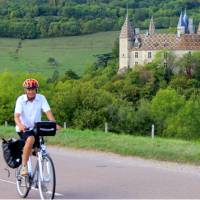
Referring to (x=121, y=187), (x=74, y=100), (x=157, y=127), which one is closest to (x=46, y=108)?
(x=121, y=187)

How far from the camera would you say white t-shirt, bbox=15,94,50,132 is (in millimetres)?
9594

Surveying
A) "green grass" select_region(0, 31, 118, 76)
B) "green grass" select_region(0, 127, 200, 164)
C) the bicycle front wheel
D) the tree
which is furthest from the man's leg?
"green grass" select_region(0, 31, 118, 76)

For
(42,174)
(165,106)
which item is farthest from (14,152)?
(165,106)

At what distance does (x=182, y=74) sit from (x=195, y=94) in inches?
731

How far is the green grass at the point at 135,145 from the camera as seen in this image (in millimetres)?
13258

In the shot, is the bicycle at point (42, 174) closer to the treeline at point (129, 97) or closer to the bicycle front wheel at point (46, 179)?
the bicycle front wheel at point (46, 179)

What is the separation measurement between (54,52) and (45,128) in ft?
465

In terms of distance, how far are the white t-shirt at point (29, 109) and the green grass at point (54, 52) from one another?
127 meters

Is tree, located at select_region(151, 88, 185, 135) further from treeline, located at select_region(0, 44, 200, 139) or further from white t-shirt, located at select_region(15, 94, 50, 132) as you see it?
white t-shirt, located at select_region(15, 94, 50, 132)

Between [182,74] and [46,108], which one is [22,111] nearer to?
[46,108]

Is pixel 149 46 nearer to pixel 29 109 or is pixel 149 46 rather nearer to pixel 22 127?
pixel 29 109

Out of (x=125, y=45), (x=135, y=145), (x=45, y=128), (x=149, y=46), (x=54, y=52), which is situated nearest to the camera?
(x=45, y=128)

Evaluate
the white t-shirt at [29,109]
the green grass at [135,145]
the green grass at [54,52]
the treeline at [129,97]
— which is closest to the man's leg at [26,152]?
the white t-shirt at [29,109]

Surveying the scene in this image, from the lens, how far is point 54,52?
150 m
